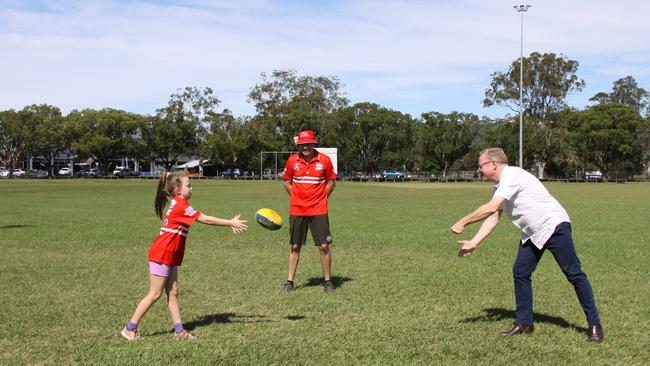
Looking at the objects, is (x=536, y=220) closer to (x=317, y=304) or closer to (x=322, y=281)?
(x=317, y=304)

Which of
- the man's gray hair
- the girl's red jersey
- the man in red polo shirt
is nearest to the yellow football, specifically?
the man in red polo shirt

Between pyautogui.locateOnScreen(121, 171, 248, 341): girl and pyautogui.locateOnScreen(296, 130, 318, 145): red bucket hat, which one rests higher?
pyautogui.locateOnScreen(296, 130, 318, 145): red bucket hat

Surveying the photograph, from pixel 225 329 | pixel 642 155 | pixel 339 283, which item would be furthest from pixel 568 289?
pixel 642 155

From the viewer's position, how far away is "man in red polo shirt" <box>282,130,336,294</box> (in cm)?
851

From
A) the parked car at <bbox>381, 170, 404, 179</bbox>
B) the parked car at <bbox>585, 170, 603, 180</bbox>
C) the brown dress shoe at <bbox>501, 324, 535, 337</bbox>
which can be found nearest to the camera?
the brown dress shoe at <bbox>501, 324, 535, 337</bbox>

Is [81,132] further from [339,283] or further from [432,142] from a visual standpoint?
[339,283]

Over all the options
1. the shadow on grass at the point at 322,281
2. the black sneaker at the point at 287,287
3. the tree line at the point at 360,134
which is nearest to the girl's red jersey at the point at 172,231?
the black sneaker at the point at 287,287

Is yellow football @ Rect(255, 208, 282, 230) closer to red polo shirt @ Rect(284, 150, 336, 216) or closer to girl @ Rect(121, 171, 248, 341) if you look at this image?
red polo shirt @ Rect(284, 150, 336, 216)

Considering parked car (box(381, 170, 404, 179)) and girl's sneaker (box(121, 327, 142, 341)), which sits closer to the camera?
girl's sneaker (box(121, 327, 142, 341))

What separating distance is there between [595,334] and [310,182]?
4127 millimetres

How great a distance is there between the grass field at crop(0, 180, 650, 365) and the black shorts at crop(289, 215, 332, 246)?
2.26ft

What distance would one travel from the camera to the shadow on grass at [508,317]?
21.6 ft

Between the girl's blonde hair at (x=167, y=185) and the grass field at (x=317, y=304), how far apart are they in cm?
133

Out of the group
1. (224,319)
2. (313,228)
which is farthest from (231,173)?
(224,319)
